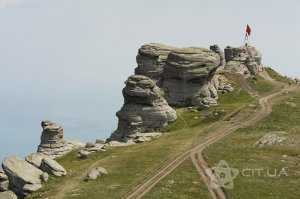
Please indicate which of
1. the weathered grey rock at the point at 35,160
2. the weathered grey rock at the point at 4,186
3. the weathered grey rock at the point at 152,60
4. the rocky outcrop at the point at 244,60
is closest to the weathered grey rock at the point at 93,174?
the weathered grey rock at the point at 35,160

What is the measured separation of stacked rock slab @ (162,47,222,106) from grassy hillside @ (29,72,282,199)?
1367cm

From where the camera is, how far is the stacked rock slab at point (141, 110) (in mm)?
120375

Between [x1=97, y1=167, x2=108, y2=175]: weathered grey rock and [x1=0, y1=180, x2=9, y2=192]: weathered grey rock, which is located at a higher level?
[x1=97, y1=167, x2=108, y2=175]: weathered grey rock

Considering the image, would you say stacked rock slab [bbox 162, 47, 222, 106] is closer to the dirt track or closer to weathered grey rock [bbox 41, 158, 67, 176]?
the dirt track

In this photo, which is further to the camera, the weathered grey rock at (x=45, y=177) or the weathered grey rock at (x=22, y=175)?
the weathered grey rock at (x=45, y=177)

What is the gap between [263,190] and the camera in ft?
224

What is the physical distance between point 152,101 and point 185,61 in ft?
62.8

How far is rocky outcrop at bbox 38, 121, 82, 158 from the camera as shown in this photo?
12950 centimetres

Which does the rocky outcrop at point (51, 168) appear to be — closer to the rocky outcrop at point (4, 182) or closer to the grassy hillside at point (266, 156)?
the rocky outcrop at point (4, 182)

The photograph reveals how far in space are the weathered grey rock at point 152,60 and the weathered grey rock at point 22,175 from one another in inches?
2811

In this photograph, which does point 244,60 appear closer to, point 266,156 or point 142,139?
point 142,139

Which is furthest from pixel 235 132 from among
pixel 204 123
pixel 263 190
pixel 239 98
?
pixel 239 98

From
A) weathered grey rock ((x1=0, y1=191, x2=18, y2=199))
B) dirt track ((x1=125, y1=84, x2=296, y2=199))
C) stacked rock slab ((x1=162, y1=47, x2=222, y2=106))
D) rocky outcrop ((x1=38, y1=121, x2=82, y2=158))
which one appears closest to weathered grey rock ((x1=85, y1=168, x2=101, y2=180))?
dirt track ((x1=125, y1=84, x2=296, y2=199))

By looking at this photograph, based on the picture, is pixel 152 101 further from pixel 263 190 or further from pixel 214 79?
pixel 263 190
